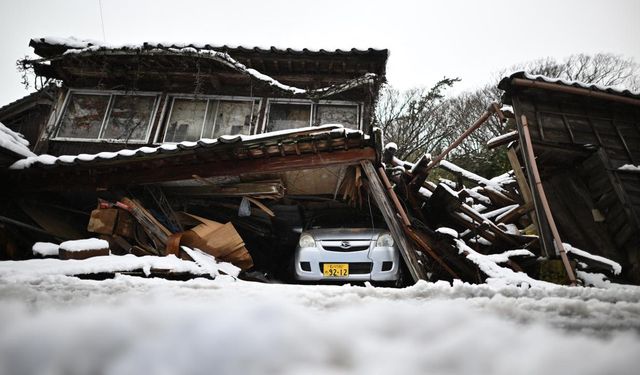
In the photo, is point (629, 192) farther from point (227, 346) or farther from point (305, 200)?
point (227, 346)

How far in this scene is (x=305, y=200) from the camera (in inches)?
224

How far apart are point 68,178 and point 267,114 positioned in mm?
4206

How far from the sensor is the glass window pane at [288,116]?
23.7 feet

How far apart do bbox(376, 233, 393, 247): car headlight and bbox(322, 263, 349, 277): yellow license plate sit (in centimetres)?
64

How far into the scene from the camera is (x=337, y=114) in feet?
23.6

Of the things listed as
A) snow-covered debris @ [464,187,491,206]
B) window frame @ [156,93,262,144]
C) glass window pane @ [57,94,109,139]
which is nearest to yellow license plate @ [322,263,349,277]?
snow-covered debris @ [464,187,491,206]

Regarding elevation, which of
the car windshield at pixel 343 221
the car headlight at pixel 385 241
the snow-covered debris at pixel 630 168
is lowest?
the car headlight at pixel 385 241

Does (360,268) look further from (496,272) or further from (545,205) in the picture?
(545,205)

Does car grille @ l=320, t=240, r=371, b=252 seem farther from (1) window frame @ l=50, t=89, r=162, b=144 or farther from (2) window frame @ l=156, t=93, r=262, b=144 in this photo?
(1) window frame @ l=50, t=89, r=162, b=144

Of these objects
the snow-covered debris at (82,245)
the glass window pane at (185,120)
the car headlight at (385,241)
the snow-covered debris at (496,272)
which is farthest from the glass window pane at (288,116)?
the snow-covered debris at (496,272)

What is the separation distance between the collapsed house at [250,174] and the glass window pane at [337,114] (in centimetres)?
3

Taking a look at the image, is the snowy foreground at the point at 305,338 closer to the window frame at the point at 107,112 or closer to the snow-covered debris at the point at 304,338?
the snow-covered debris at the point at 304,338

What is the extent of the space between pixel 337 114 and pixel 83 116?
22.1 ft

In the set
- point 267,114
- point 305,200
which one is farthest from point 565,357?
point 267,114
